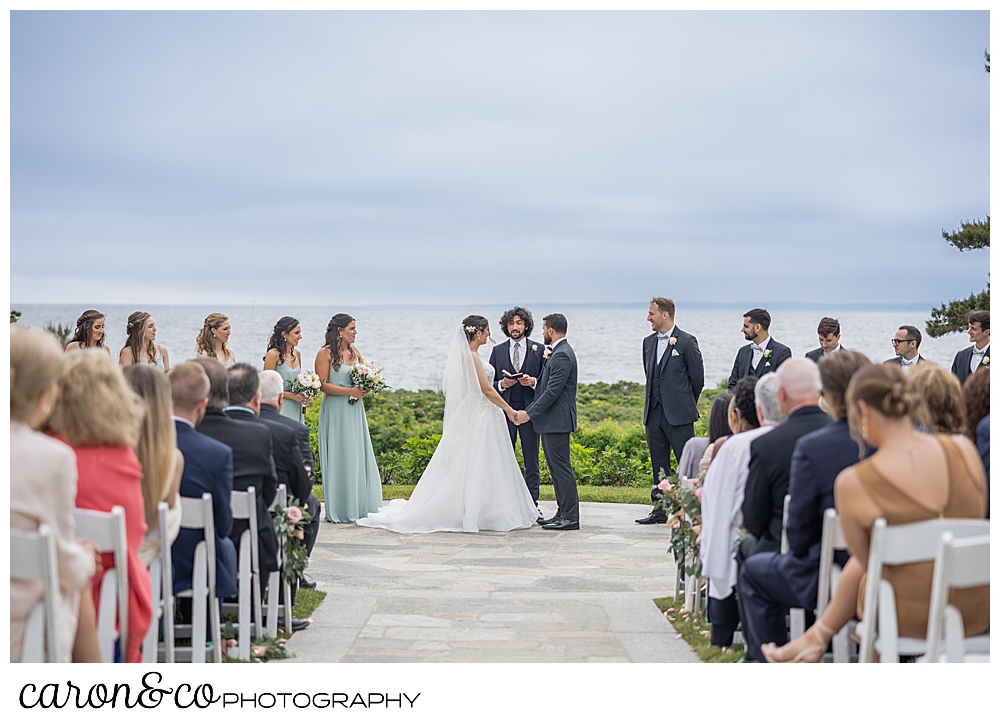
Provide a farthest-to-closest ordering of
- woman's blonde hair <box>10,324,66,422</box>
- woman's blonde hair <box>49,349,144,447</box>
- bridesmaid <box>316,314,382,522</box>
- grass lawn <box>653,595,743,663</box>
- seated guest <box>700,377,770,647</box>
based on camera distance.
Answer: bridesmaid <box>316,314,382,522</box> → grass lawn <box>653,595,743,663</box> → seated guest <box>700,377,770,647</box> → woman's blonde hair <box>49,349,144,447</box> → woman's blonde hair <box>10,324,66,422</box>

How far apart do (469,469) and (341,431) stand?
1232 millimetres

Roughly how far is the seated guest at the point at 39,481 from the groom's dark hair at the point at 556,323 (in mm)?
5611

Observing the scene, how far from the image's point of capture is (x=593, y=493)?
10.3m

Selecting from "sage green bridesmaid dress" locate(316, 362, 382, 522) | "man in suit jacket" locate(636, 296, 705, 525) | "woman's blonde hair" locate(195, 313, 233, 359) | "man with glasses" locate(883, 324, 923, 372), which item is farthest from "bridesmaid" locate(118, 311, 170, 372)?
"man with glasses" locate(883, 324, 923, 372)

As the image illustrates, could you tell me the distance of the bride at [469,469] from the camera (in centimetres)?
830

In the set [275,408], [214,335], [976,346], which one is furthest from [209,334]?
[976,346]

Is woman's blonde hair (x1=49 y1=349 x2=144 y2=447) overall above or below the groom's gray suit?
above

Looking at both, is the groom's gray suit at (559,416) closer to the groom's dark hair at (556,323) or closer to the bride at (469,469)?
the groom's dark hair at (556,323)

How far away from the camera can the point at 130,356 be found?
7965 millimetres

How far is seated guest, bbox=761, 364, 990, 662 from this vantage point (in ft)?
10.0

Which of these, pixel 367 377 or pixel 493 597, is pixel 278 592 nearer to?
pixel 493 597

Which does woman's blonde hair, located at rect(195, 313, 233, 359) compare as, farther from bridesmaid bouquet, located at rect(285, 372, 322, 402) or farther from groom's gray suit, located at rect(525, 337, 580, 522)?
groom's gray suit, located at rect(525, 337, 580, 522)

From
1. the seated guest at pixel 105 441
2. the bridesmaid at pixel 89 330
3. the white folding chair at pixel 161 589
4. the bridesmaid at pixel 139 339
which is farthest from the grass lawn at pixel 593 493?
the seated guest at pixel 105 441

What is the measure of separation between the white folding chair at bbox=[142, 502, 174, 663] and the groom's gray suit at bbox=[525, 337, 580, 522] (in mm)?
4735
